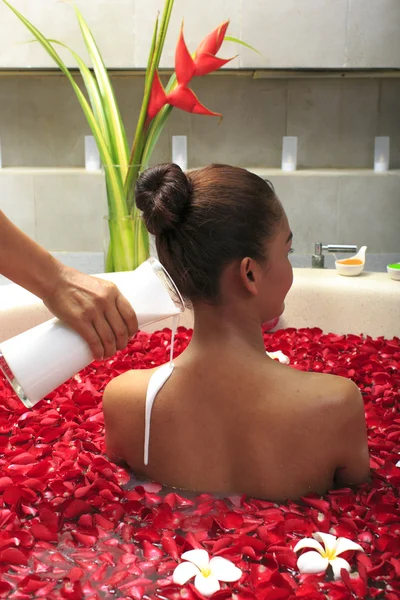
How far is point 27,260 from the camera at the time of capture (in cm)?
128

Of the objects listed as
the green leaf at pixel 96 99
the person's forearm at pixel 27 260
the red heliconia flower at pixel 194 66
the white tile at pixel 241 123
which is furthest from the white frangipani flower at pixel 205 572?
the white tile at pixel 241 123

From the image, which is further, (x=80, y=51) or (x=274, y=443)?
(x=80, y=51)

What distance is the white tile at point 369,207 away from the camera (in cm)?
290

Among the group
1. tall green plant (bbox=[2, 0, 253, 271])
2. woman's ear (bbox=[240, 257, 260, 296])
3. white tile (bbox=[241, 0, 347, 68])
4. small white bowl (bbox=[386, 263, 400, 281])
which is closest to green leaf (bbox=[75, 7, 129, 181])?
tall green plant (bbox=[2, 0, 253, 271])

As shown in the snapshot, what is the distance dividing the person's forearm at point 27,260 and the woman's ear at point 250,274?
31 cm

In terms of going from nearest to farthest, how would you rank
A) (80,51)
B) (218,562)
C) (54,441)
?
(218,562), (54,441), (80,51)

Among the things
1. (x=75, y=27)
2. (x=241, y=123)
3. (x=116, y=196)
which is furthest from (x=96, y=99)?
(x=241, y=123)

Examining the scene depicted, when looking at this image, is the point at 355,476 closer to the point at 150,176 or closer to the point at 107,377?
the point at 150,176

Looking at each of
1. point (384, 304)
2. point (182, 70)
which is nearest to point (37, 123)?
point (182, 70)

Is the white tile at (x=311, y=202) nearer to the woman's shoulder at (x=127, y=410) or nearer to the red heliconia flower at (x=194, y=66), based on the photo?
the red heliconia flower at (x=194, y=66)

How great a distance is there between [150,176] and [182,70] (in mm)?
911

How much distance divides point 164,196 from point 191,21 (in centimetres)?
173

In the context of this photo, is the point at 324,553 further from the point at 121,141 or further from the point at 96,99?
the point at 96,99

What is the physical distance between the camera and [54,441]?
1650 millimetres
